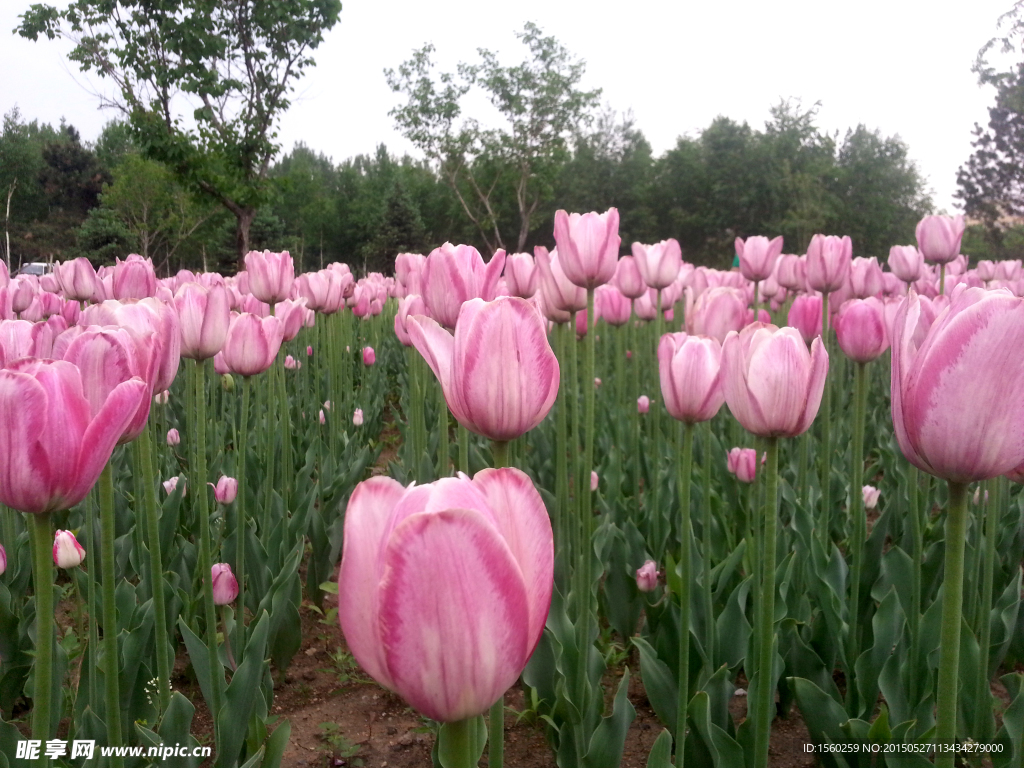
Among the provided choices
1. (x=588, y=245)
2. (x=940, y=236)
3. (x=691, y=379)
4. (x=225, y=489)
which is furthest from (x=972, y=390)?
(x=940, y=236)

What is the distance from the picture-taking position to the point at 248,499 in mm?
3252

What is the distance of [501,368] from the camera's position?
3.47 feet

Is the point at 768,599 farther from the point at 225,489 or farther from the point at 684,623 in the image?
the point at 225,489

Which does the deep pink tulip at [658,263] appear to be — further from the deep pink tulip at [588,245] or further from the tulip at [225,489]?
the tulip at [225,489]

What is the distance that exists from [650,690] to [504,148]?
131 ft

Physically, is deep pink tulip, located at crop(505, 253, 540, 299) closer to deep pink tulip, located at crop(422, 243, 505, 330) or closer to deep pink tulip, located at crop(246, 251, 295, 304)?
deep pink tulip, located at crop(422, 243, 505, 330)

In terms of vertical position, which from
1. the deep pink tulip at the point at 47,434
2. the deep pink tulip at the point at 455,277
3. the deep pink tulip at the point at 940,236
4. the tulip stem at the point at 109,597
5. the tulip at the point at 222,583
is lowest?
the tulip at the point at 222,583

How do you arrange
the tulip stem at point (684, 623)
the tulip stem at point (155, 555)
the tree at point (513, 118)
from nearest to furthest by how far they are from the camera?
the tulip stem at point (155, 555) → the tulip stem at point (684, 623) → the tree at point (513, 118)

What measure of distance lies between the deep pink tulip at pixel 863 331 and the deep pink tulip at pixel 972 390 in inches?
50.5

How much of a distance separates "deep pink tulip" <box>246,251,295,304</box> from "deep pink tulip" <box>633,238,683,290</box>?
5.18 feet

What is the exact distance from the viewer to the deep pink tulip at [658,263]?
350 centimetres

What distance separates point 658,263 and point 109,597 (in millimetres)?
2846

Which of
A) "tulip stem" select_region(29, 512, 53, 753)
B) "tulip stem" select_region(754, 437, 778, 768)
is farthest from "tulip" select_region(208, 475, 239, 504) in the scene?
"tulip stem" select_region(754, 437, 778, 768)

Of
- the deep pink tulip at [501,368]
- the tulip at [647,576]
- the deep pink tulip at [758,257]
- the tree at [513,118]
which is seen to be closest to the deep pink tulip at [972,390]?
the deep pink tulip at [501,368]
